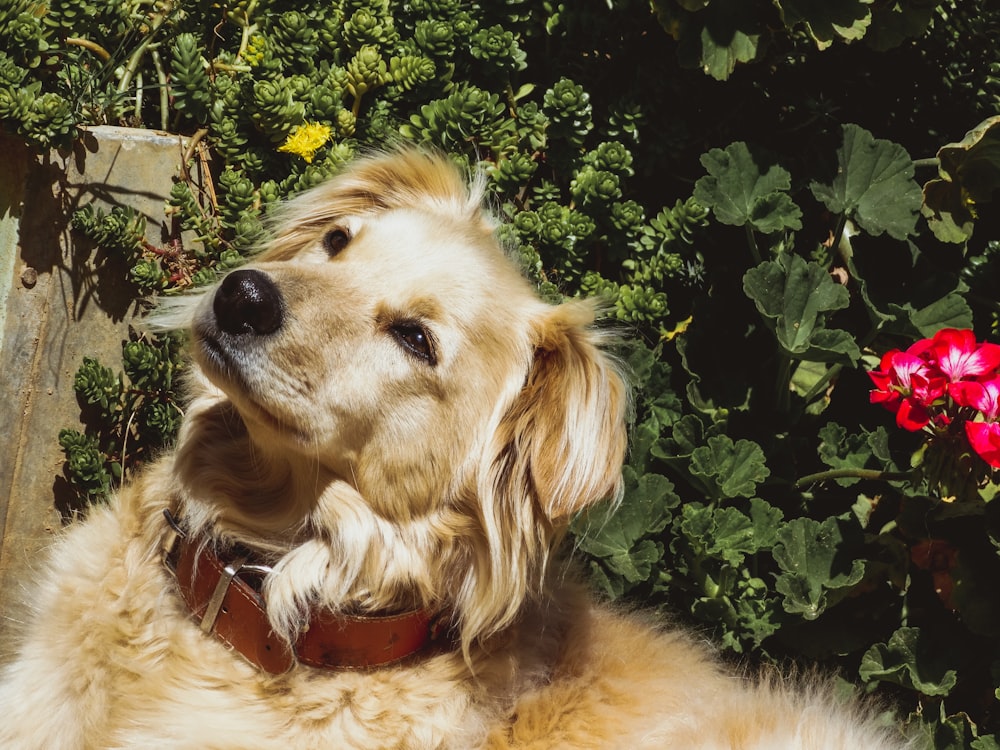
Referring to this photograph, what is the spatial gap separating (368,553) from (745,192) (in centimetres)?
170

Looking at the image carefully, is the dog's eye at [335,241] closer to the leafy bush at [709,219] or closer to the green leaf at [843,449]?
the leafy bush at [709,219]

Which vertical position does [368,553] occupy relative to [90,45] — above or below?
below

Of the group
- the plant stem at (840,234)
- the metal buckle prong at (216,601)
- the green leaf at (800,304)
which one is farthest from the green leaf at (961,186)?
the metal buckle prong at (216,601)

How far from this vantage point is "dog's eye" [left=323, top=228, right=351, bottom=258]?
9.20ft

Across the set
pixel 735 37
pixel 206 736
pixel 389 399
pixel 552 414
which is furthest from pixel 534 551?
pixel 735 37

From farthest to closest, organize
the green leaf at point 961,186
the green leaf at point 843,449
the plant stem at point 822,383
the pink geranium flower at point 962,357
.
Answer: the plant stem at point 822,383, the green leaf at point 843,449, the green leaf at point 961,186, the pink geranium flower at point 962,357

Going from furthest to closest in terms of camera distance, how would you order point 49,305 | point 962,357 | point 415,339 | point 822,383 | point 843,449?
point 822,383 < point 843,449 < point 49,305 < point 962,357 < point 415,339

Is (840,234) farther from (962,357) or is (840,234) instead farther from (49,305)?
(49,305)

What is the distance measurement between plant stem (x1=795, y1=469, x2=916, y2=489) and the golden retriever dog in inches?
30.8

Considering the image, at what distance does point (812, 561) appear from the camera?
3.15m

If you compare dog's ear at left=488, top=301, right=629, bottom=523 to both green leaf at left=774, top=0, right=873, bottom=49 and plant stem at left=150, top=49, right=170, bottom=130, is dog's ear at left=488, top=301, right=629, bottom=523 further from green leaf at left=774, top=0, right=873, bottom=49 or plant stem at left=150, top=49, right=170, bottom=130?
plant stem at left=150, top=49, right=170, bottom=130

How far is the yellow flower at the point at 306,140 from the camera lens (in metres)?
3.33

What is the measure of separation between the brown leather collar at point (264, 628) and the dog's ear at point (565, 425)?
465 mm

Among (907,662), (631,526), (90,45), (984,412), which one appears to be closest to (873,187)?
(984,412)
